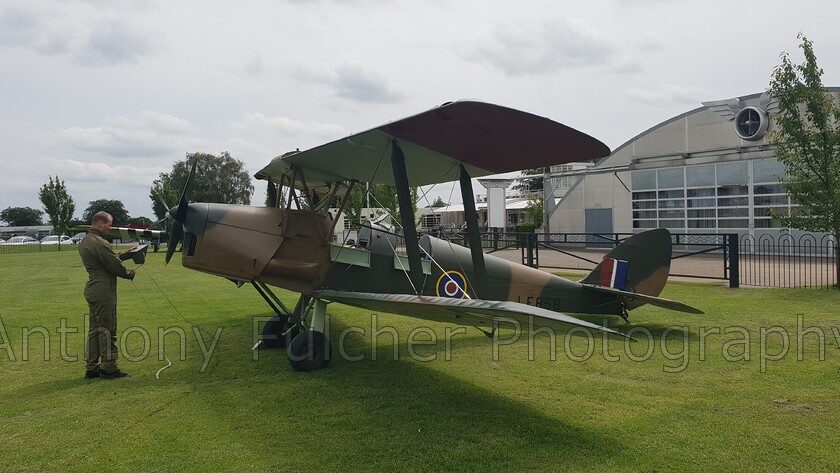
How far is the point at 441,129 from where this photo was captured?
15.6 feet

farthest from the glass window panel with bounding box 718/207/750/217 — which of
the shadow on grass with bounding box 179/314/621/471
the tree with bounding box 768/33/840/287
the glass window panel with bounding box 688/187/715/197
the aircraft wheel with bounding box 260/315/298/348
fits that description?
the aircraft wheel with bounding box 260/315/298/348

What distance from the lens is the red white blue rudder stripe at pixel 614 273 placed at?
817cm

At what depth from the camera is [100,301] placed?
19.1ft

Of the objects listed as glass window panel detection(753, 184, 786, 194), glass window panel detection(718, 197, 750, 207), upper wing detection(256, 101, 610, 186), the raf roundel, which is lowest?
the raf roundel

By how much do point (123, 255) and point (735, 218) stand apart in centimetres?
2330

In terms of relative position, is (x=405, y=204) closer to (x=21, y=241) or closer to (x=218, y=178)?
(x=218, y=178)

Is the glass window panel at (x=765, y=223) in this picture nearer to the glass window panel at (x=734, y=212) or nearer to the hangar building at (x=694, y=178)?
the hangar building at (x=694, y=178)

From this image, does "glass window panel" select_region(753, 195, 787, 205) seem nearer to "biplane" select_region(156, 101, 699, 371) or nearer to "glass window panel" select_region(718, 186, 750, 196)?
"glass window panel" select_region(718, 186, 750, 196)

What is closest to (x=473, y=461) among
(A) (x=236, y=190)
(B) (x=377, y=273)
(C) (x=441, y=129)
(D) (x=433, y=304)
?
(D) (x=433, y=304)

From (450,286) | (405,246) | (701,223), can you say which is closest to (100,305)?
(405,246)

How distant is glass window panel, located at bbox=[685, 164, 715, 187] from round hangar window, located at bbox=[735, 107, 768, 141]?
7.04ft

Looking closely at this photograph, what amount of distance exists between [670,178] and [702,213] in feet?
7.29

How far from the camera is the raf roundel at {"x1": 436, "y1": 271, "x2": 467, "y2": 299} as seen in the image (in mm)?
7027

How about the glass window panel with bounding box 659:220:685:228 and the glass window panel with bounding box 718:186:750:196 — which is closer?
the glass window panel with bounding box 718:186:750:196
